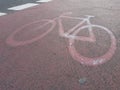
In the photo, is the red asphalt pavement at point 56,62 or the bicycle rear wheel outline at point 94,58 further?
the bicycle rear wheel outline at point 94,58

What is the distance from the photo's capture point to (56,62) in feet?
12.5

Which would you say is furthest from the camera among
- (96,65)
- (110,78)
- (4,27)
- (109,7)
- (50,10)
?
(50,10)

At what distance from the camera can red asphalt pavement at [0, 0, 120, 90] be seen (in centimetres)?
324

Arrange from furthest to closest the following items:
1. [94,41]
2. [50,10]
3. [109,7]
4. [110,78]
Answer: [50,10] < [109,7] < [94,41] < [110,78]

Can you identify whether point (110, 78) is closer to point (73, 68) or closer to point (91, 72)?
point (91, 72)

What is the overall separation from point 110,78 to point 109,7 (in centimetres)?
389

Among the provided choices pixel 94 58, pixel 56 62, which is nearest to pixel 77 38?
pixel 94 58

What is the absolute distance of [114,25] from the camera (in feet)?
16.5

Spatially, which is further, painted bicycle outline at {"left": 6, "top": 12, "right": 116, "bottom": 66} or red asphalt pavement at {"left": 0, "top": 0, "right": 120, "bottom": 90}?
painted bicycle outline at {"left": 6, "top": 12, "right": 116, "bottom": 66}

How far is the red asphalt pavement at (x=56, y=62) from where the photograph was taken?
10.6ft

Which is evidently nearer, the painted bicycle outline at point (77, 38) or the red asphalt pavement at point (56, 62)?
the red asphalt pavement at point (56, 62)

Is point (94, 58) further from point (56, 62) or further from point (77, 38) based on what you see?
point (77, 38)

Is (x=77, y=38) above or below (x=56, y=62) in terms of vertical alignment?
above

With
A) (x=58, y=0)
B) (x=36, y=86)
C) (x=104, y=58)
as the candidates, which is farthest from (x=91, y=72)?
(x=58, y=0)
